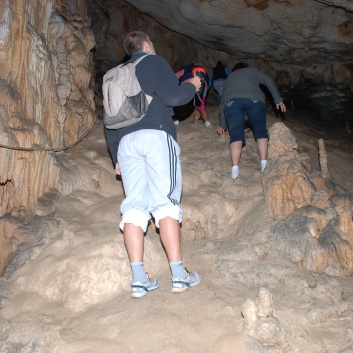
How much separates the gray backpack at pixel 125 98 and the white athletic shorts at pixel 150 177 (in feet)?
0.48

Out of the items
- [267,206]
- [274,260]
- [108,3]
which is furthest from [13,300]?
[108,3]

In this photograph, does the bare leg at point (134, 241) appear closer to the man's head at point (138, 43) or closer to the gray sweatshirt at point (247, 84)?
the man's head at point (138, 43)

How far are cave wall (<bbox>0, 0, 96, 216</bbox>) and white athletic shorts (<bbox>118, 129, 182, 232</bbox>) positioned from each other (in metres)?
1.79

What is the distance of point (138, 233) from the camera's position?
3461 mm

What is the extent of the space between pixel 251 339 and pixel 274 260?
4.36 feet

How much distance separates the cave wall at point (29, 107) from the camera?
16.0 ft

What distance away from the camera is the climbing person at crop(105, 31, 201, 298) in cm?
345

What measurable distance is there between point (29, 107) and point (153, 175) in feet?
8.94

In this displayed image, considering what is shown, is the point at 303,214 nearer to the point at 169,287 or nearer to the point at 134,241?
the point at 169,287

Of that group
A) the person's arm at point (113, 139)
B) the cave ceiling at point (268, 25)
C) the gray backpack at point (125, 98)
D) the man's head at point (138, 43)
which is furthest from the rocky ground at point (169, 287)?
the cave ceiling at point (268, 25)

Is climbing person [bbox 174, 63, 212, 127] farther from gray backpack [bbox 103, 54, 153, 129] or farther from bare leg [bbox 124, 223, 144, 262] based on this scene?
bare leg [bbox 124, 223, 144, 262]

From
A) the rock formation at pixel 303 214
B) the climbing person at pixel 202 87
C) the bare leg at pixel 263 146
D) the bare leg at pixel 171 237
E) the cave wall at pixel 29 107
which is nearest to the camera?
the bare leg at pixel 171 237

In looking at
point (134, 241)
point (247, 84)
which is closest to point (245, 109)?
point (247, 84)

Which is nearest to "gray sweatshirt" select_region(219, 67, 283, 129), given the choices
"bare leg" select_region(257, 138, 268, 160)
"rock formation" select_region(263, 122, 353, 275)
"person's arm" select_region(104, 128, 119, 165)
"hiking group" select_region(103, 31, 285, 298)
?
"bare leg" select_region(257, 138, 268, 160)
